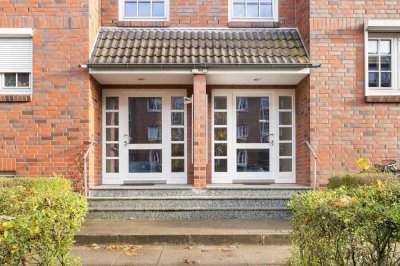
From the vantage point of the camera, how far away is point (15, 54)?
9.08 meters

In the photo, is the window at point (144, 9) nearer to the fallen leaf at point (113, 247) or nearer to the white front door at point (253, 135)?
the white front door at point (253, 135)

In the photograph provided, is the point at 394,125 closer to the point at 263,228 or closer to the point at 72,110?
the point at 263,228

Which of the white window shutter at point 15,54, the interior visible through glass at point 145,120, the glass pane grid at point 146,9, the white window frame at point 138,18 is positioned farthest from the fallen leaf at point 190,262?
the glass pane grid at point 146,9

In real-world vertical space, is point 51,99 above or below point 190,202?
above

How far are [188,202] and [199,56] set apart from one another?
319 centimetres

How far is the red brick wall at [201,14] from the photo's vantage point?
1027 centimetres

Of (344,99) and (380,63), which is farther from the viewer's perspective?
(380,63)

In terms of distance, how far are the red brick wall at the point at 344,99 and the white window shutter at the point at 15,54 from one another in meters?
6.25

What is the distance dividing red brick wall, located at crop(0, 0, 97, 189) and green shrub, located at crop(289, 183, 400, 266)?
230 inches

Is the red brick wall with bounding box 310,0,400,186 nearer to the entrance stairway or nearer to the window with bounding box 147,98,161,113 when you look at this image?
the entrance stairway

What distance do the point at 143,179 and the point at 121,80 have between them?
2.46 m

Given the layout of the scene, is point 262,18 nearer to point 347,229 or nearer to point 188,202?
point 188,202

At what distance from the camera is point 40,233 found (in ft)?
12.0

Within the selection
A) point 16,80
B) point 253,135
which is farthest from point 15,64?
point 253,135
